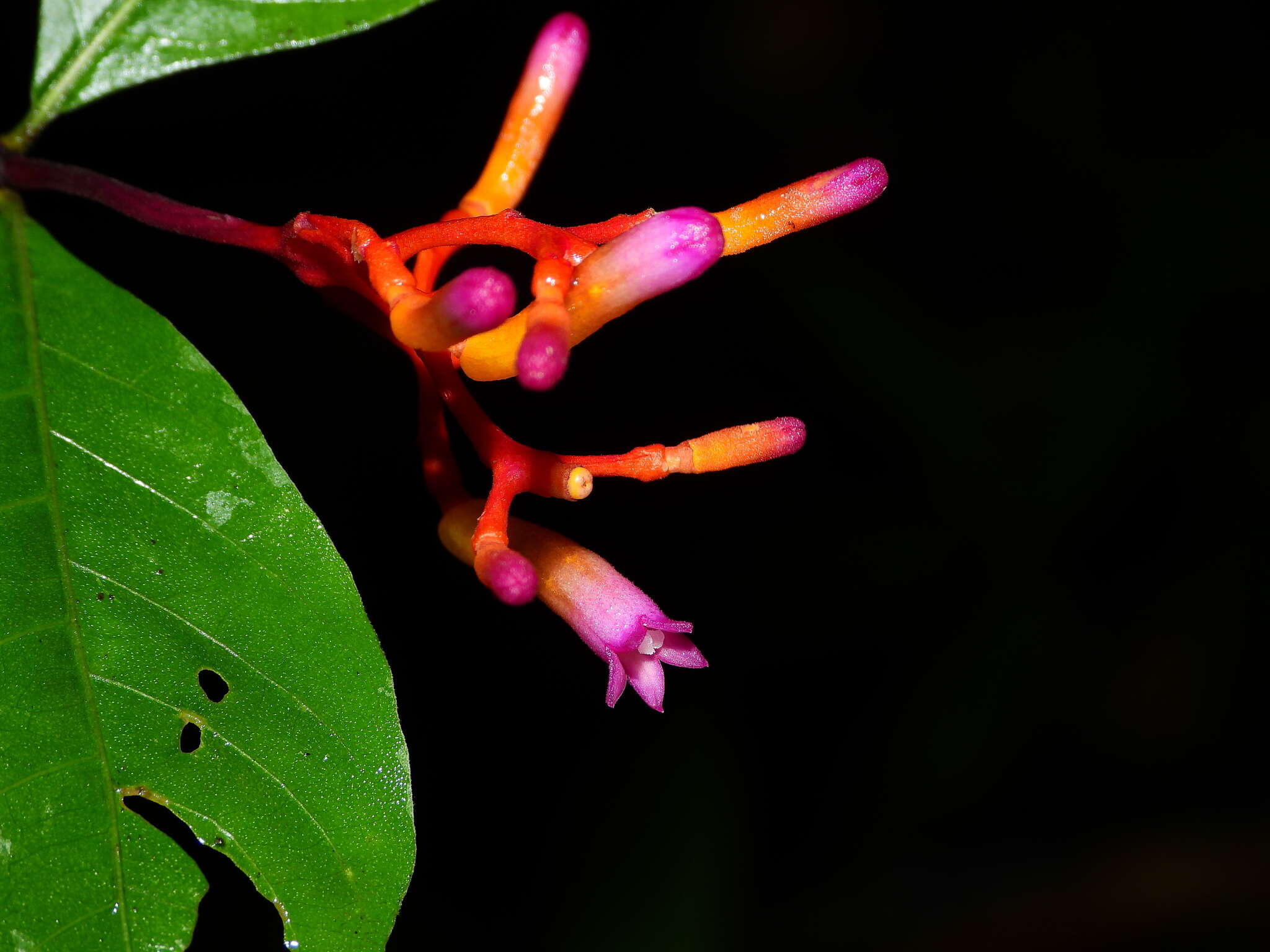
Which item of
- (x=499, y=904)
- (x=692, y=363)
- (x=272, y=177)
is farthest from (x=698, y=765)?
(x=272, y=177)

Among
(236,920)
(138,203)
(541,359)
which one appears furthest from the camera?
(236,920)

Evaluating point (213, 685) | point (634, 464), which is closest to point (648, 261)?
point (634, 464)

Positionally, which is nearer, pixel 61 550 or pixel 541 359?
pixel 541 359

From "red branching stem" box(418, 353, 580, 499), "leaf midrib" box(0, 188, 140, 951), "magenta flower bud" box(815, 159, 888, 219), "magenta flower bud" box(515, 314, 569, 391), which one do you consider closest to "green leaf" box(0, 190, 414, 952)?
A: "leaf midrib" box(0, 188, 140, 951)

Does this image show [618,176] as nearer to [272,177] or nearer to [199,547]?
[272,177]

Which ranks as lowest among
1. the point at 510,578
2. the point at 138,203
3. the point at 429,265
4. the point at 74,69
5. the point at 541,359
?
the point at 510,578

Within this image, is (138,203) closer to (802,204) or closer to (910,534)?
(802,204)

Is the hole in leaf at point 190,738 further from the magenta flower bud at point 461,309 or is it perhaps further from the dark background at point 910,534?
the dark background at point 910,534
